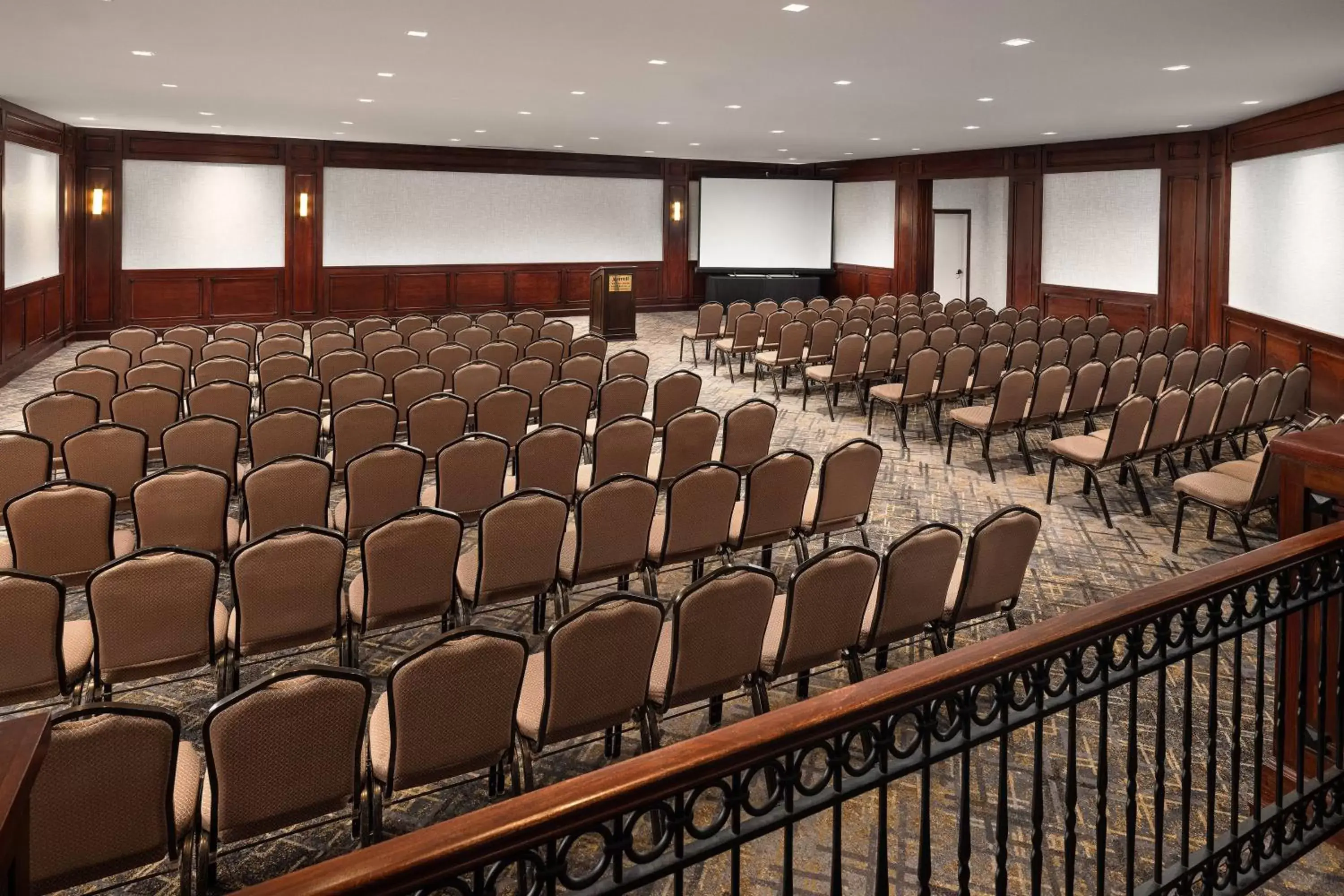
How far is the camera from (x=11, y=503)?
14.3 ft

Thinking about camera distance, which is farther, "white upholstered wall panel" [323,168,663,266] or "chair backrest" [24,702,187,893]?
"white upholstered wall panel" [323,168,663,266]

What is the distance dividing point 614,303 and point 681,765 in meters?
14.9

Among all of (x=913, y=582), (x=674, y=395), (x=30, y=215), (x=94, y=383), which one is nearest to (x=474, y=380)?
(x=674, y=395)

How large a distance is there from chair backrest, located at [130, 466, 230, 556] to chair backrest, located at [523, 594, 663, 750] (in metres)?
2.39

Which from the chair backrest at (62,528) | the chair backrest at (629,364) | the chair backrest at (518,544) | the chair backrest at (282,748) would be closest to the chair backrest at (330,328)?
the chair backrest at (629,364)

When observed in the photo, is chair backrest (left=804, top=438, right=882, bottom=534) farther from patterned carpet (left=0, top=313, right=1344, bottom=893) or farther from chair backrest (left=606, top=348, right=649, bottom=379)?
chair backrest (left=606, top=348, right=649, bottom=379)

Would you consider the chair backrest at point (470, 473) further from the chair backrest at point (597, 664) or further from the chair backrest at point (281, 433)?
the chair backrest at point (597, 664)

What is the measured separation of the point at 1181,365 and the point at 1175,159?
6.31 meters

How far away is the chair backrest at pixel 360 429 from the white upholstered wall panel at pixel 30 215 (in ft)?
25.9

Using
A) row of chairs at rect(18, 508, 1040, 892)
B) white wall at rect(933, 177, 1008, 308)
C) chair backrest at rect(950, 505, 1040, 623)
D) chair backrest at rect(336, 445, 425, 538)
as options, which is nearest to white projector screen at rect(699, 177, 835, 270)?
white wall at rect(933, 177, 1008, 308)

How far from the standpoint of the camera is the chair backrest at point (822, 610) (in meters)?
3.72

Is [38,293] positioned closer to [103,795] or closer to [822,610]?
[103,795]

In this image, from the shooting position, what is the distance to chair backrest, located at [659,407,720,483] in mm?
6418

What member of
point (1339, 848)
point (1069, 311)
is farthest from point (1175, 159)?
point (1339, 848)
